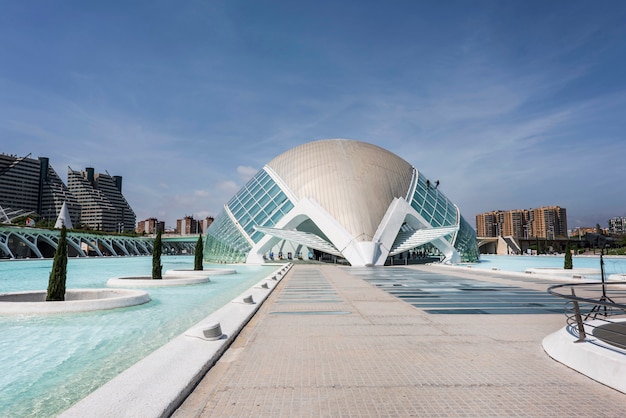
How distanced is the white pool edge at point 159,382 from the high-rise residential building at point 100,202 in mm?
154728

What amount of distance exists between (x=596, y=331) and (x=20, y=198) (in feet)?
512

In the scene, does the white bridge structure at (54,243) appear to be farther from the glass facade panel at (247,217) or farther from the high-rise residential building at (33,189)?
the high-rise residential building at (33,189)

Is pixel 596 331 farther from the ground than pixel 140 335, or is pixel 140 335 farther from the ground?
pixel 596 331

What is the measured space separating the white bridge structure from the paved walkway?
39662 millimetres

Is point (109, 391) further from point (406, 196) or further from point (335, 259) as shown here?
point (335, 259)

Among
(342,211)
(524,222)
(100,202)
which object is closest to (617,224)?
(524,222)

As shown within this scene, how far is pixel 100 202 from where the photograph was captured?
157 metres

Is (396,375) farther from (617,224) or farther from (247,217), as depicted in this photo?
(617,224)

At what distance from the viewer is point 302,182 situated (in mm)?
36562

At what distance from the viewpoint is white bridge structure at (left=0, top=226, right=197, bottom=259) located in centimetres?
5075

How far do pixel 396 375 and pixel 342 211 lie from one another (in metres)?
29.0

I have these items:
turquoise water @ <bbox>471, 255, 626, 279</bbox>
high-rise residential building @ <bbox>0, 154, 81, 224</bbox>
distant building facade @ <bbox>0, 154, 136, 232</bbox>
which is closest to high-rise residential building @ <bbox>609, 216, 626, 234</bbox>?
turquoise water @ <bbox>471, 255, 626, 279</bbox>

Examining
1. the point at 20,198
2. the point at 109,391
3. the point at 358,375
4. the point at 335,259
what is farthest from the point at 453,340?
the point at 20,198

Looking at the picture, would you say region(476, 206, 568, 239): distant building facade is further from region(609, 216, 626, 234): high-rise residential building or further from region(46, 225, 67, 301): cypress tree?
region(46, 225, 67, 301): cypress tree
